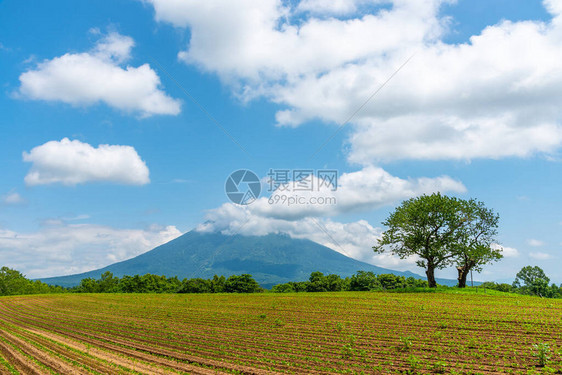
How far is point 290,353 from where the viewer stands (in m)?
18.2

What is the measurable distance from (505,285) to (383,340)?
383 feet

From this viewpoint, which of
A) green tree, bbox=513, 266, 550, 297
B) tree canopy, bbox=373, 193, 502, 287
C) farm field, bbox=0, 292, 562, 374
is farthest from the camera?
green tree, bbox=513, 266, 550, 297

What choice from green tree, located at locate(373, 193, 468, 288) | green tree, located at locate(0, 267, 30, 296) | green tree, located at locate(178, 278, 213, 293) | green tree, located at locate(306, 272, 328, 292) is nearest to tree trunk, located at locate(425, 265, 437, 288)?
green tree, located at locate(373, 193, 468, 288)

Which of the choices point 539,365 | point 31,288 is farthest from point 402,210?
point 31,288

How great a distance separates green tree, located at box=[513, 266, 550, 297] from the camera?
9938 cm

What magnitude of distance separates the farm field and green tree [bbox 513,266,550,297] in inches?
3492

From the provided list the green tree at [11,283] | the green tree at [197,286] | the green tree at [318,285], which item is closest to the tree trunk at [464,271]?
the green tree at [318,285]

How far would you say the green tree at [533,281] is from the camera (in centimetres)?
9938

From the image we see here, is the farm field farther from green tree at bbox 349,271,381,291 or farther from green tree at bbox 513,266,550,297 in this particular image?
green tree at bbox 513,266,550,297

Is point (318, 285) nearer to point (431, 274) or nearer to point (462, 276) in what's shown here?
point (431, 274)

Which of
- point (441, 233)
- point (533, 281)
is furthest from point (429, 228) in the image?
point (533, 281)

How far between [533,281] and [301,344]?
11580cm

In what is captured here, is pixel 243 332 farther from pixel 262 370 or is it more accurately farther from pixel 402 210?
pixel 402 210

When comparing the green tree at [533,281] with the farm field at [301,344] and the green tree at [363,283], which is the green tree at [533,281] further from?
the farm field at [301,344]
